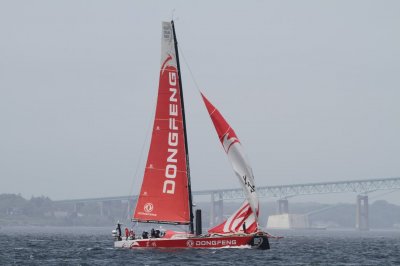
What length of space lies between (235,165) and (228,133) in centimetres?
193

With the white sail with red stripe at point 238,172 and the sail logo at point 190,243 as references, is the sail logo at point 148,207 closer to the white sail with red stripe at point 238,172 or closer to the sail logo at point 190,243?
the sail logo at point 190,243

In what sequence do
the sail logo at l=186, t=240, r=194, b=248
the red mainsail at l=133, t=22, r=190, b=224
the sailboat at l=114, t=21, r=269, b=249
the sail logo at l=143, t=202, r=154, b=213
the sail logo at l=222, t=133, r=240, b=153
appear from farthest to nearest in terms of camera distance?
1. the sail logo at l=143, t=202, r=154, b=213
2. the red mainsail at l=133, t=22, r=190, b=224
3. the sailboat at l=114, t=21, r=269, b=249
4. the sail logo at l=222, t=133, r=240, b=153
5. the sail logo at l=186, t=240, r=194, b=248

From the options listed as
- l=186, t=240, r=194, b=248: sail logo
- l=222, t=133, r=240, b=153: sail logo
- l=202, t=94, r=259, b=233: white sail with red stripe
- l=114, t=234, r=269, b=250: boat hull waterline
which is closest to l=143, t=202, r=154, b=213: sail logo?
l=114, t=234, r=269, b=250: boat hull waterline

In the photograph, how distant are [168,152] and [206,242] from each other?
5859 mm

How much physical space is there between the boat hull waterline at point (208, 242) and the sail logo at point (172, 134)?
3066 mm

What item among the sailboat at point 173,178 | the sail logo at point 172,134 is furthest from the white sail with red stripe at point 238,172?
the sail logo at point 172,134

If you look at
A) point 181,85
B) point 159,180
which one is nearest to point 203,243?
point 159,180

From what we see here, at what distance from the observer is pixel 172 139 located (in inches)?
2137

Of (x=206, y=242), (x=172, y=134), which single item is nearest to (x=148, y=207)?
(x=206, y=242)

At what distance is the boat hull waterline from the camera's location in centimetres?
5284

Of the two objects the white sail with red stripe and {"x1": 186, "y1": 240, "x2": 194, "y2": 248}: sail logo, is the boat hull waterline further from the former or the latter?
the white sail with red stripe

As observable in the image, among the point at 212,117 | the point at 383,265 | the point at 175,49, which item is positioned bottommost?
the point at 383,265

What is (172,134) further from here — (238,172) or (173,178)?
(238,172)

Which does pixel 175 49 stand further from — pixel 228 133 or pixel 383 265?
pixel 383 265
